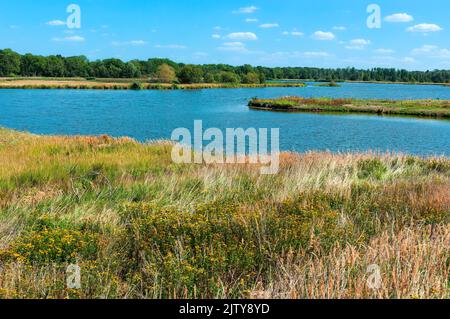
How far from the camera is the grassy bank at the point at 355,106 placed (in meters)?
56.3

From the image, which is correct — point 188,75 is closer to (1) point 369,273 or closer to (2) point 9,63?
(2) point 9,63

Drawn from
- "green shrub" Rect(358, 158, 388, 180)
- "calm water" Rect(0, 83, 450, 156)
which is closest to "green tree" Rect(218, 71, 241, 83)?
"calm water" Rect(0, 83, 450, 156)

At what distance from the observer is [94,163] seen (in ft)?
37.3

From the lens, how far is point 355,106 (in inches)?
2434

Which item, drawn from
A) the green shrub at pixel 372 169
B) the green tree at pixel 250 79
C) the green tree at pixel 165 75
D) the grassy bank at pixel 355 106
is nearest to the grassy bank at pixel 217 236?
the green shrub at pixel 372 169

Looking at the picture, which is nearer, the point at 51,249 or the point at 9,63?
the point at 51,249

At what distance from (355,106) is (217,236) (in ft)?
197

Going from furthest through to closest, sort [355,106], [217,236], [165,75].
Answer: [165,75] → [355,106] → [217,236]

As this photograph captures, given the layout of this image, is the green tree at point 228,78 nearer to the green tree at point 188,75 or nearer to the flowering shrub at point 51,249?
the green tree at point 188,75

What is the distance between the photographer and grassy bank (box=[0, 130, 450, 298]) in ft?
13.6

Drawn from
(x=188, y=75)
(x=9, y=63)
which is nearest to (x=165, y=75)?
(x=188, y=75)

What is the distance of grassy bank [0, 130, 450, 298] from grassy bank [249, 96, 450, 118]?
50.2 meters

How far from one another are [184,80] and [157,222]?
134 metres

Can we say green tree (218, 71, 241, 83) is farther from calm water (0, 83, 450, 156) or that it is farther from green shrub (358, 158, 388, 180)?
green shrub (358, 158, 388, 180)
